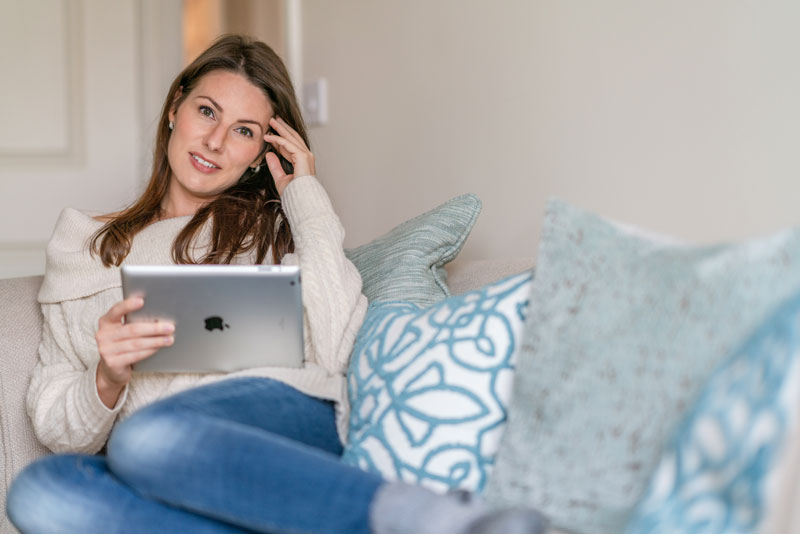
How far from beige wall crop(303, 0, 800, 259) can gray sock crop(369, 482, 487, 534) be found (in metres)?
0.59

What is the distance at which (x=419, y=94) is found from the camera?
1.89 meters

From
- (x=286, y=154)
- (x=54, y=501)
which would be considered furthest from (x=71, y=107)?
(x=54, y=501)

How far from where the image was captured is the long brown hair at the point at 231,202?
1482 mm

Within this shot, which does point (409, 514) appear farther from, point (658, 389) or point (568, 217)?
point (568, 217)

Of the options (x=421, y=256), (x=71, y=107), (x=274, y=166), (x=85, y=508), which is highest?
(x=71, y=107)

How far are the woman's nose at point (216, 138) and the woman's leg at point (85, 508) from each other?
734 millimetres

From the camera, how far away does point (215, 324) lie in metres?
1.16

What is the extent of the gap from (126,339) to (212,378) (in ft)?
0.51

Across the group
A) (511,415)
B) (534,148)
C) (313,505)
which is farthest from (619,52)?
(313,505)

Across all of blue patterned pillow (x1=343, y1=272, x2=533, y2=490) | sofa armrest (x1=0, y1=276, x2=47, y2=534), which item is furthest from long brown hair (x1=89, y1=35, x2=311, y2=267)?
blue patterned pillow (x1=343, y1=272, x2=533, y2=490)

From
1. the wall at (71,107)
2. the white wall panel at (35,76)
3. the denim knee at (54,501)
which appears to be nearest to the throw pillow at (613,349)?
the denim knee at (54,501)

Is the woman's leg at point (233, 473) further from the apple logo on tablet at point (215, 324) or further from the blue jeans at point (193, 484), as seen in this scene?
the apple logo on tablet at point (215, 324)

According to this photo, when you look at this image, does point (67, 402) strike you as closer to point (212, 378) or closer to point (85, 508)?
point (212, 378)

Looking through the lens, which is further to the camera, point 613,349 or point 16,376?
point 16,376
